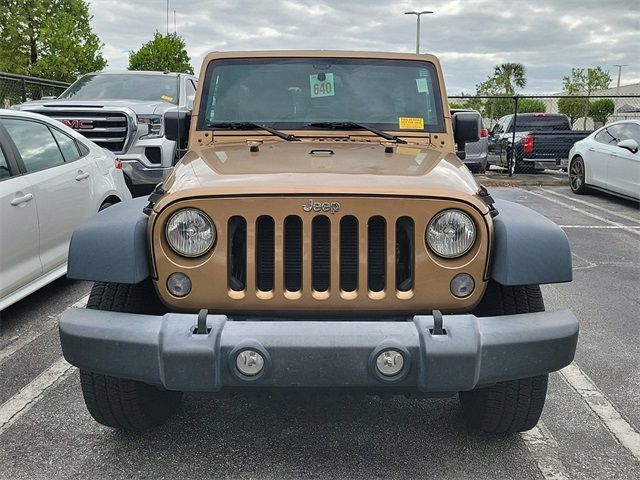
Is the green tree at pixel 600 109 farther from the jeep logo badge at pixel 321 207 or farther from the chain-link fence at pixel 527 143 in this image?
the jeep logo badge at pixel 321 207

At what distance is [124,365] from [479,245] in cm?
144

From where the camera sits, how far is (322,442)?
120 inches

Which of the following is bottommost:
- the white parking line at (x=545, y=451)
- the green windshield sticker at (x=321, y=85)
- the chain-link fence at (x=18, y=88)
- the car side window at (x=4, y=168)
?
the white parking line at (x=545, y=451)

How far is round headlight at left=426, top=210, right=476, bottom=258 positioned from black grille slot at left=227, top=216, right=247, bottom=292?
0.73 metres

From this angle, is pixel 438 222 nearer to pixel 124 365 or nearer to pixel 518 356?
pixel 518 356

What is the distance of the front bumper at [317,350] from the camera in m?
2.33

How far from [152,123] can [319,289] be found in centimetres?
643

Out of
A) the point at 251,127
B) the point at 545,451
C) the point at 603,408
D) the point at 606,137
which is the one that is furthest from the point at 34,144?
the point at 606,137

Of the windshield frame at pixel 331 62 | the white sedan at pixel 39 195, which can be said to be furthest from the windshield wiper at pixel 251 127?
the white sedan at pixel 39 195

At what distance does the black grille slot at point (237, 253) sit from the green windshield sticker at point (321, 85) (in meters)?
1.60

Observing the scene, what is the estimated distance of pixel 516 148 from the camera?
15.4m

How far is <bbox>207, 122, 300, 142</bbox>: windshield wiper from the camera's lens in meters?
3.66

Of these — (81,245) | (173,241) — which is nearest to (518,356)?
(173,241)

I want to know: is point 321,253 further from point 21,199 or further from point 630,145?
point 630,145
